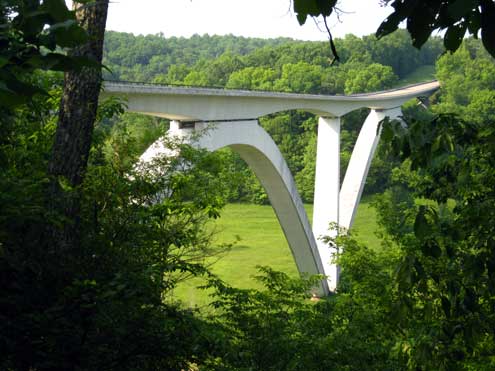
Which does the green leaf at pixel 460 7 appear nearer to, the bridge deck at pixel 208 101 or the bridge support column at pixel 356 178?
the bridge deck at pixel 208 101

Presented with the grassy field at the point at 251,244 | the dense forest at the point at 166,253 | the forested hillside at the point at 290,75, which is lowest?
the grassy field at the point at 251,244

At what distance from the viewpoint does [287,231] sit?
81.7ft

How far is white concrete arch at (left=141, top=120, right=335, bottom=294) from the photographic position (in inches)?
685

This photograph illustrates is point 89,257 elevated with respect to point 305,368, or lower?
elevated

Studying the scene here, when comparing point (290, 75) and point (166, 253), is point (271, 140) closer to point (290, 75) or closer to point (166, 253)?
point (166, 253)

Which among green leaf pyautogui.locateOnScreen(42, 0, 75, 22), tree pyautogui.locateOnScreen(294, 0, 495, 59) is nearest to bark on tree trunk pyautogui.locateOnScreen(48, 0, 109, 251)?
tree pyautogui.locateOnScreen(294, 0, 495, 59)

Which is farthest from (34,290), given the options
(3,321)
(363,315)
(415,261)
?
(363,315)

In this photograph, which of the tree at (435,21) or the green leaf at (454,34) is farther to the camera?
the green leaf at (454,34)

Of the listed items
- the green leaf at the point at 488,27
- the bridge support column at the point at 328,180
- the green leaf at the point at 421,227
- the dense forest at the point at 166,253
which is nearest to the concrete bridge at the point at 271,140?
the bridge support column at the point at 328,180

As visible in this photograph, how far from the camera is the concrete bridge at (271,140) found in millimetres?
15172

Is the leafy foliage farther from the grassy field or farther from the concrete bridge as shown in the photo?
the grassy field

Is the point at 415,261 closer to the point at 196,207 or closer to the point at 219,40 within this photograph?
the point at 196,207

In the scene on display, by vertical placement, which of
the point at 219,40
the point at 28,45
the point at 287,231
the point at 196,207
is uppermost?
Answer: the point at 219,40

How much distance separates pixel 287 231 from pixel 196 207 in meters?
18.0
